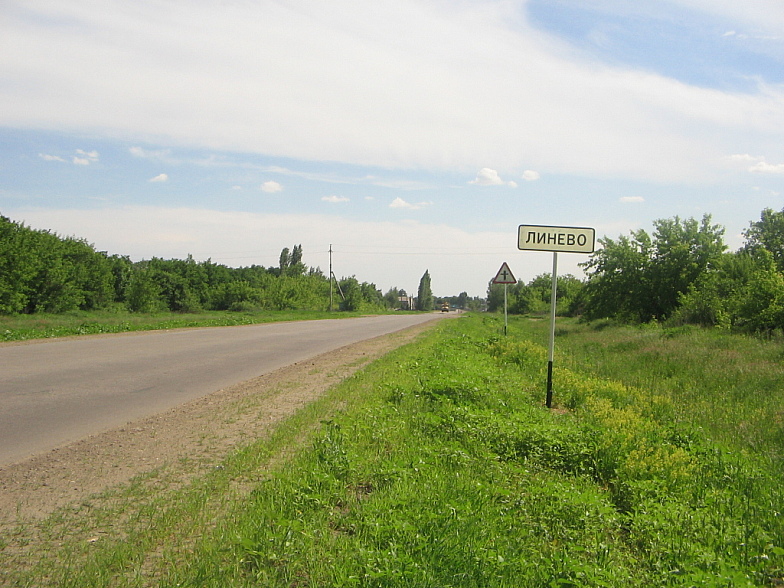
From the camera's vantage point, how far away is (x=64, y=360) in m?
13.9

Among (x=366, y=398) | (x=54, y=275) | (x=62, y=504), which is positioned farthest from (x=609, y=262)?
(x=54, y=275)

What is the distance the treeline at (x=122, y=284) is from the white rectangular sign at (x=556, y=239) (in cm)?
4602

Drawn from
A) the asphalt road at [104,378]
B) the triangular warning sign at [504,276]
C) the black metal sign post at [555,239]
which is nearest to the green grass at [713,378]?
the black metal sign post at [555,239]

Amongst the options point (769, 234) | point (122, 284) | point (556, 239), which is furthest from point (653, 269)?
point (122, 284)

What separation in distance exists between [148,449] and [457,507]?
12.1 feet

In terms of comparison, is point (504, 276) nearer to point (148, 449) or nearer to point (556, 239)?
point (556, 239)

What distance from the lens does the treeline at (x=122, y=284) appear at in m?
47.5

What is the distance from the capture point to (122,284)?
7369 cm

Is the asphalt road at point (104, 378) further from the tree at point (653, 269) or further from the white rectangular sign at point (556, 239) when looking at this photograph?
the tree at point (653, 269)

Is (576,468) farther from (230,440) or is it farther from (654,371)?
(654,371)

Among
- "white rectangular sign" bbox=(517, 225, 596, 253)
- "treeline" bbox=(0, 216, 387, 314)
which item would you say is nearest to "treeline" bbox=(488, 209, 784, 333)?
"white rectangular sign" bbox=(517, 225, 596, 253)

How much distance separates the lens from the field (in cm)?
374

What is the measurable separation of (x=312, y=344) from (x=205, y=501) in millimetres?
16889

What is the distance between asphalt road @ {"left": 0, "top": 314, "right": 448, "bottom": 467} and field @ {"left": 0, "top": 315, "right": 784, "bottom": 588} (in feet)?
8.56
